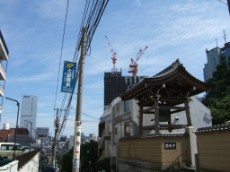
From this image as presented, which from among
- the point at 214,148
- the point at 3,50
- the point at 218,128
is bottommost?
the point at 214,148

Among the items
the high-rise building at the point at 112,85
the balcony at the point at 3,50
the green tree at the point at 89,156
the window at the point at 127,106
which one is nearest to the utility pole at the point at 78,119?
the window at the point at 127,106

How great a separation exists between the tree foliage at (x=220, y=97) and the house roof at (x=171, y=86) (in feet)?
58.1

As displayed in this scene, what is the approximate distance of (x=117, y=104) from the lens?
40.3 meters

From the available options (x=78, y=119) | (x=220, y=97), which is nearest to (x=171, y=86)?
(x=78, y=119)

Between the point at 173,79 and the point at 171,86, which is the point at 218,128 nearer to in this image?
the point at 173,79

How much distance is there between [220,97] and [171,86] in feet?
103

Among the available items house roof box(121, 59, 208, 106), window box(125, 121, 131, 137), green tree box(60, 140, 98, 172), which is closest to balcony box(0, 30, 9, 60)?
green tree box(60, 140, 98, 172)

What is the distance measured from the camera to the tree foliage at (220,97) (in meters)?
39.8

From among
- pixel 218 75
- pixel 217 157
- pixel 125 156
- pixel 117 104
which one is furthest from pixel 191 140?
pixel 218 75

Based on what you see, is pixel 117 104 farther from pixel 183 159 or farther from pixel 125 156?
pixel 183 159

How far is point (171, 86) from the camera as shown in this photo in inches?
916

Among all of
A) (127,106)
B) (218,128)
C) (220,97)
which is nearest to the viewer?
(218,128)

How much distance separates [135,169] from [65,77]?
1086cm

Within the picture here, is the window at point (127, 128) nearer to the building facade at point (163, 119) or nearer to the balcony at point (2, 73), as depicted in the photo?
the building facade at point (163, 119)
